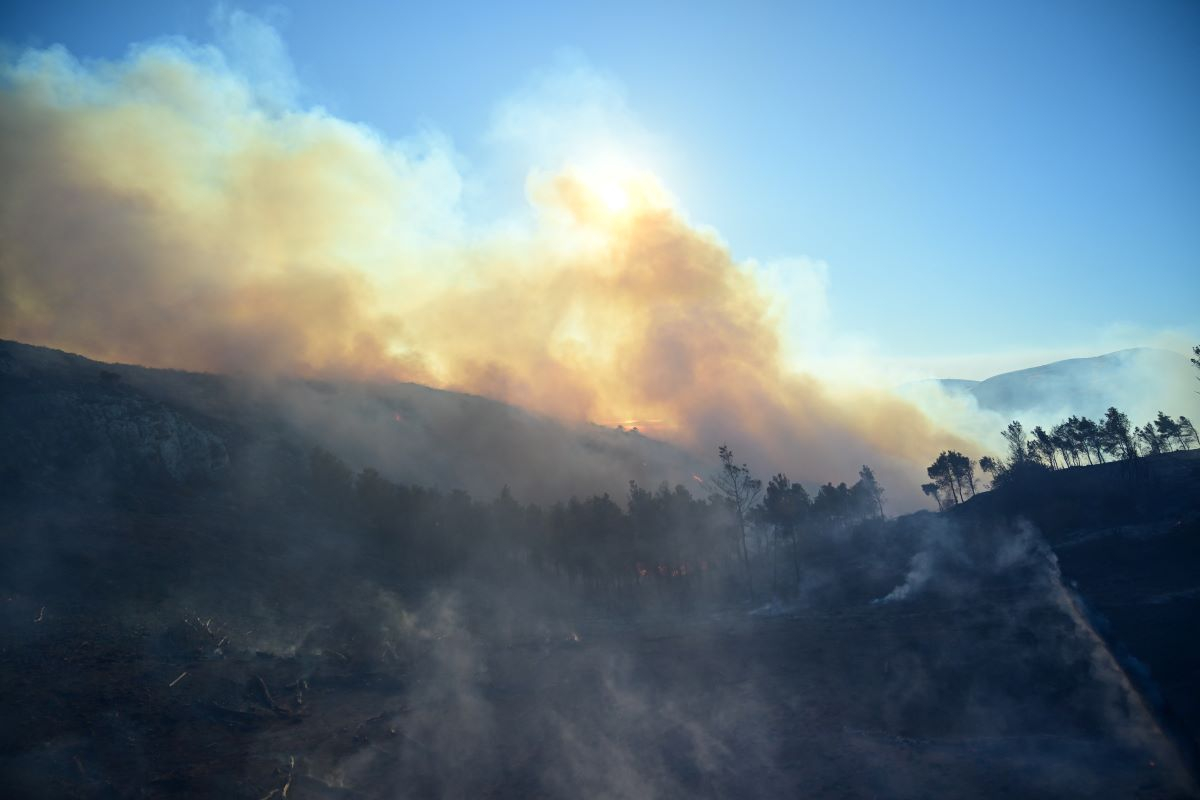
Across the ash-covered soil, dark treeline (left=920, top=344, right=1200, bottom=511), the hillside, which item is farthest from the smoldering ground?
dark treeline (left=920, top=344, right=1200, bottom=511)

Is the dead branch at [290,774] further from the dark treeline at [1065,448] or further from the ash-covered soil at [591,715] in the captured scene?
the dark treeline at [1065,448]

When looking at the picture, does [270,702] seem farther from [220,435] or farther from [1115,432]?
[1115,432]

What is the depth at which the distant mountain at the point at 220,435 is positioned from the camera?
70.8 metres

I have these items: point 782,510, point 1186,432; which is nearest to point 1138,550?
point 782,510

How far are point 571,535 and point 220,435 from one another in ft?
213

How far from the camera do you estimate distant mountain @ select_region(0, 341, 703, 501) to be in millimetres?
70750

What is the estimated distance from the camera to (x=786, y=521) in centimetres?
8381

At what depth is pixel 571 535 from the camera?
90.6 m

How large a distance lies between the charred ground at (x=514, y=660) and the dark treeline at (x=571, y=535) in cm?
462

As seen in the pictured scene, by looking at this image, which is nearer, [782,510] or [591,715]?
[591,715]

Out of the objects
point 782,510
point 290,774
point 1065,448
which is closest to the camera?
point 290,774

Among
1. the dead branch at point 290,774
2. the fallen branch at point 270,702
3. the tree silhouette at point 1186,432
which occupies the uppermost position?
the tree silhouette at point 1186,432

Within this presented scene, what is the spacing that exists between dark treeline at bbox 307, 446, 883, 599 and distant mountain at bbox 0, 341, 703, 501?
57.4 ft

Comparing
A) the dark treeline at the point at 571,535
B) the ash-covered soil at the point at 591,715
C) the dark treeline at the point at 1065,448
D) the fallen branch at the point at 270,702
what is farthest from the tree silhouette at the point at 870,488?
the fallen branch at the point at 270,702
